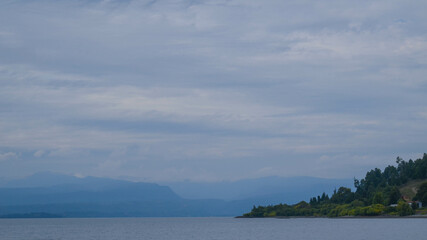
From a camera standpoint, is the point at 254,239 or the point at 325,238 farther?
the point at 254,239

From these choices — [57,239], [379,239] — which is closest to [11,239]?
[57,239]

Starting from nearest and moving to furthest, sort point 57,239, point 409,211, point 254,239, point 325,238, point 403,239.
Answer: point 403,239 < point 325,238 < point 254,239 < point 57,239 < point 409,211

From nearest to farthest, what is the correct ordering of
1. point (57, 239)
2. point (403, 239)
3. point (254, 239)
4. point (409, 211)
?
point (403, 239)
point (254, 239)
point (57, 239)
point (409, 211)

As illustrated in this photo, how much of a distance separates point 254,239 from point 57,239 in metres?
50.7

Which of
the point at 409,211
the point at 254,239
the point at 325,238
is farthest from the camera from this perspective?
the point at 409,211

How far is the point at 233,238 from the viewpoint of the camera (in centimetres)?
12044

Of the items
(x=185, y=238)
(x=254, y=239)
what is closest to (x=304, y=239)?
(x=254, y=239)

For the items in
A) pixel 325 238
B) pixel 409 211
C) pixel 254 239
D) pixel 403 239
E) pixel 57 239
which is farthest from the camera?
pixel 409 211

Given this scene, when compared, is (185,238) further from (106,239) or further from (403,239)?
(403,239)

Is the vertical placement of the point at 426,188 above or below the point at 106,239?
above

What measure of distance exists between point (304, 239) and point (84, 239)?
183ft

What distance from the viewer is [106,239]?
428 ft

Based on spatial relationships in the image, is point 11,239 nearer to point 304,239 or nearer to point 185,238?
point 185,238

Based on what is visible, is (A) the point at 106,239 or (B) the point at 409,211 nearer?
(A) the point at 106,239
